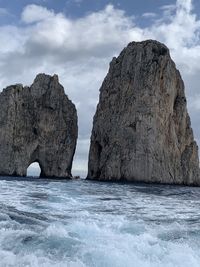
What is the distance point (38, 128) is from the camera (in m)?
88.0

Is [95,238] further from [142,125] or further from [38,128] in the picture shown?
[38,128]

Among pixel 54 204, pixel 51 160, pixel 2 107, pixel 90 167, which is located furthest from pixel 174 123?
pixel 54 204

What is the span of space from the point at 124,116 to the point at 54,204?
186ft

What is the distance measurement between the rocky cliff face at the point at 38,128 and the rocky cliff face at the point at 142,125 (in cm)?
829

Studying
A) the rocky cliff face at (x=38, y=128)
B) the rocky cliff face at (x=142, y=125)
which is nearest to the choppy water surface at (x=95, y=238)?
the rocky cliff face at (x=142, y=125)

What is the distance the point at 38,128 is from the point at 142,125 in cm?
2202

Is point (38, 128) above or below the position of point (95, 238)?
above

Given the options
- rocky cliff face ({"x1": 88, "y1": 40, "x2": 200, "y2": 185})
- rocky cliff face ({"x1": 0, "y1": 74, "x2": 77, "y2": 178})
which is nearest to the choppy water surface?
rocky cliff face ({"x1": 88, "y1": 40, "x2": 200, "y2": 185})

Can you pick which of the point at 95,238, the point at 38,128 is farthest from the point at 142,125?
the point at 95,238

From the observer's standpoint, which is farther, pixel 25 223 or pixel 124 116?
pixel 124 116

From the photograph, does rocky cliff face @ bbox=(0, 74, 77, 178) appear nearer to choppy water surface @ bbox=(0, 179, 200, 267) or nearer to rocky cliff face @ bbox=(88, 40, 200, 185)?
rocky cliff face @ bbox=(88, 40, 200, 185)

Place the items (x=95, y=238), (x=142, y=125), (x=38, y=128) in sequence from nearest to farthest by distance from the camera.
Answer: (x=95, y=238), (x=142, y=125), (x=38, y=128)

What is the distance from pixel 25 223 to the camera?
1417 cm

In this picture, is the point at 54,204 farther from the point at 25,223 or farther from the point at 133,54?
the point at 133,54
